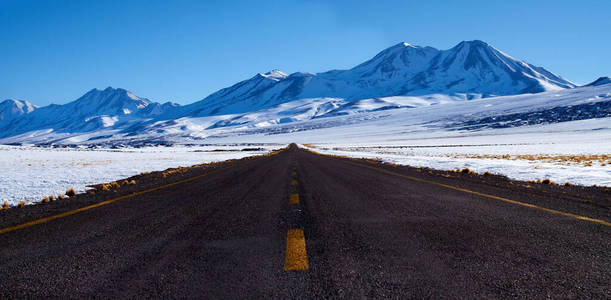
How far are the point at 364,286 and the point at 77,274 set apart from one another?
2677 mm

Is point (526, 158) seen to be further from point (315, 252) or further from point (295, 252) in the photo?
point (295, 252)

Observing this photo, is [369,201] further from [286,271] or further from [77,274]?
[77,274]

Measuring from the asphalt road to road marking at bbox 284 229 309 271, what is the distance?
2cm

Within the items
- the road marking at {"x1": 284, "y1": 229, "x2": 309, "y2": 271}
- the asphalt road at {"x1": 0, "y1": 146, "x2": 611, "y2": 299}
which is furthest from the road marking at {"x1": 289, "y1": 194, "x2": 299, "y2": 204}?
the road marking at {"x1": 284, "y1": 229, "x2": 309, "y2": 271}

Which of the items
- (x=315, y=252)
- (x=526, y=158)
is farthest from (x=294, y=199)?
(x=526, y=158)

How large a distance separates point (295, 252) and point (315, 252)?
0.71 feet

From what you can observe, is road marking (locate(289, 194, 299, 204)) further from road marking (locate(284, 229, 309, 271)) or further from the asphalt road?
road marking (locate(284, 229, 309, 271))

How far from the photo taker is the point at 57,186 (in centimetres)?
1095

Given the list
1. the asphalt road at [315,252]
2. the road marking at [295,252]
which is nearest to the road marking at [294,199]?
the asphalt road at [315,252]

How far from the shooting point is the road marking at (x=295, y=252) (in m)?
2.94

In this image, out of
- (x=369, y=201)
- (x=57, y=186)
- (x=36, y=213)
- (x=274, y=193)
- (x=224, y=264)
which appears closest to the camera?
(x=224, y=264)

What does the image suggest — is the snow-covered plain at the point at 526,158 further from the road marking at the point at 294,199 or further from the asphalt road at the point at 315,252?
the road marking at the point at 294,199

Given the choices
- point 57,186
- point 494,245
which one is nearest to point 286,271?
point 494,245

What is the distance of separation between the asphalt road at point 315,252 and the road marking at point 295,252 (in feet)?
0.07
